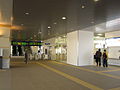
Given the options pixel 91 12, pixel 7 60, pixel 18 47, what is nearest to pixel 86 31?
pixel 91 12

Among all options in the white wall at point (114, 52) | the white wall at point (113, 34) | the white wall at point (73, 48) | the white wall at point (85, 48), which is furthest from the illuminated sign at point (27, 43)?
the white wall at point (114, 52)

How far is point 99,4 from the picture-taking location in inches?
209

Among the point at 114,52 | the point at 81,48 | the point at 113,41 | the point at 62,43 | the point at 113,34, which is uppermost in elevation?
the point at 113,34

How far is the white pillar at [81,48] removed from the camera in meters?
11.6

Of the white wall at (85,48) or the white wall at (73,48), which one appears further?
the white wall at (73,48)

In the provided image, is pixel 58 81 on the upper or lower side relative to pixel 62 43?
lower

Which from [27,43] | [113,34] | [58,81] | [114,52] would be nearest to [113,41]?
[113,34]

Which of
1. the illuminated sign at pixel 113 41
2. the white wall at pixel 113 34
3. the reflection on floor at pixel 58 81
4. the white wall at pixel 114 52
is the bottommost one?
the reflection on floor at pixel 58 81

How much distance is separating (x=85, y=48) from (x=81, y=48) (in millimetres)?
484

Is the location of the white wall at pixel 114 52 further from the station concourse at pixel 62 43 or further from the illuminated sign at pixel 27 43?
the illuminated sign at pixel 27 43

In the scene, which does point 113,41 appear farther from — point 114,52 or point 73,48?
point 73,48

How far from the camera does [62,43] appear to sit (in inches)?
723

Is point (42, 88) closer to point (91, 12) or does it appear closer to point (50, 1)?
point (50, 1)

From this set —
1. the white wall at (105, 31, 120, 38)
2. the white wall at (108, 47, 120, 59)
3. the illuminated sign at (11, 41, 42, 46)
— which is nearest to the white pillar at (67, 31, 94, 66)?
the white wall at (105, 31, 120, 38)
